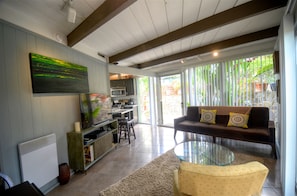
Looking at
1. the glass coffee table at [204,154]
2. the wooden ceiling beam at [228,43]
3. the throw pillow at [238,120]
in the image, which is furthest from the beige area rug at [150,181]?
the wooden ceiling beam at [228,43]

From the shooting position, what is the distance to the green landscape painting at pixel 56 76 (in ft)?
6.51

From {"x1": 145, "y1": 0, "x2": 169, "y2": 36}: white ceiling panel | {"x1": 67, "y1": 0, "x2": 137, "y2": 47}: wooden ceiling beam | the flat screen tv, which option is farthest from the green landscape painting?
{"x1": 145, "y1": 0, "x2": 169, "y2": 36}: white ceiling panel

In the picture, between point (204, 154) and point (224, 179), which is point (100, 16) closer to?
point (224, 179)

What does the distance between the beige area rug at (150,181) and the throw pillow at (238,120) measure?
75 cm

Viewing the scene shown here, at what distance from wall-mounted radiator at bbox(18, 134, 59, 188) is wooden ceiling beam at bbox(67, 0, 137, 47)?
162 cm

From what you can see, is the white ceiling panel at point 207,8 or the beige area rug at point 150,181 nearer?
the white ceiling panel at point 207,8

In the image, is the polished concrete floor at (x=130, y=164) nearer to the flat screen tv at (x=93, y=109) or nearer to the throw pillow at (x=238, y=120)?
the throw pillow at (x=238, y=120)

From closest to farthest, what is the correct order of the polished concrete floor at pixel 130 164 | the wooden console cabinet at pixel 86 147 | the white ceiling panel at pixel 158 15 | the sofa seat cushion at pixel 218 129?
the white ceiling panel at pixel 158 15
the polished concrete floor at pixel 130 164
the wooden console cabinet at pixel 86 147
the sofa seat cushion at pixel 218 129

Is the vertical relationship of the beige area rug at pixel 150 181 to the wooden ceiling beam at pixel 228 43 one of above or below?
below

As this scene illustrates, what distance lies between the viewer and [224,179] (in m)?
1.03

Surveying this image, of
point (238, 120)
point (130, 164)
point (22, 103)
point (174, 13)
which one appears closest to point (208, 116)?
point (238, 120)

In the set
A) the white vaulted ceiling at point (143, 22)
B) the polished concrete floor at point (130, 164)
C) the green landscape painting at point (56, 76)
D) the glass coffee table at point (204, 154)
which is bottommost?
the polished concrete floor at point (130, 164)

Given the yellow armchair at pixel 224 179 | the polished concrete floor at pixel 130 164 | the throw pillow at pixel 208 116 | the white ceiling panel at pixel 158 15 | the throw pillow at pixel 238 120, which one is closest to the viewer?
the yellow armchair at pixel 224 179

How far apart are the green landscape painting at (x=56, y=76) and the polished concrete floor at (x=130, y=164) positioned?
4.92ft
